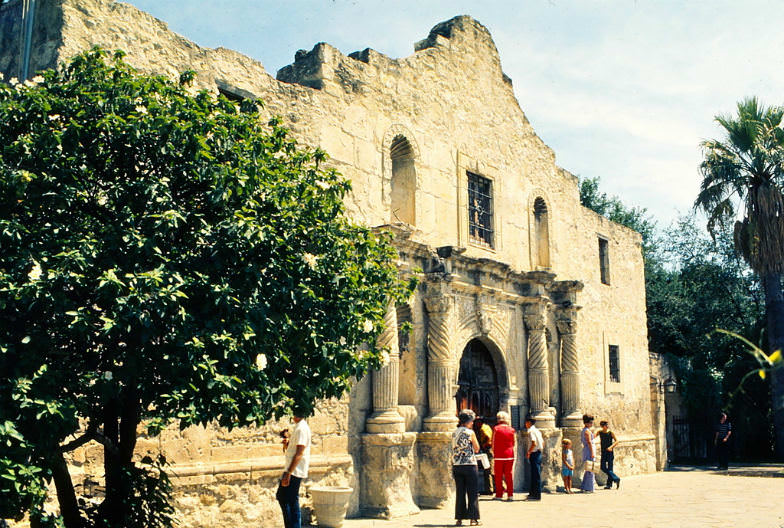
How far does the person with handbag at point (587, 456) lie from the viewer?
1490 cm

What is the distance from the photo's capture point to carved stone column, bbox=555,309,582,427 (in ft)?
53.4

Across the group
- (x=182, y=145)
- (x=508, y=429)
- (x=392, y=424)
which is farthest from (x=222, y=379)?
(x=508, y=429)

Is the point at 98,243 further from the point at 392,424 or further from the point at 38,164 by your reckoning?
the point at 392,424

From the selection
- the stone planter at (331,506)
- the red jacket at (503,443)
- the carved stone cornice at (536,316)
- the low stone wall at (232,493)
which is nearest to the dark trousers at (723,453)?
the carved stone cornice at (536,316)

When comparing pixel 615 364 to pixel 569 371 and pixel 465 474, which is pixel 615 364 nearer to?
pixel 569 371

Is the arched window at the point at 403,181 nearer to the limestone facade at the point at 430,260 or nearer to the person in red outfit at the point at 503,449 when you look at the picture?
the limestone facade at the point at 430,260

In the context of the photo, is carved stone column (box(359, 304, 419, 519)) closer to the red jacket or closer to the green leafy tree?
the red jacket

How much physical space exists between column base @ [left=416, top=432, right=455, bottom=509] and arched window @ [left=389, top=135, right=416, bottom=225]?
3629mm

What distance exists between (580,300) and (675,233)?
16.1 m

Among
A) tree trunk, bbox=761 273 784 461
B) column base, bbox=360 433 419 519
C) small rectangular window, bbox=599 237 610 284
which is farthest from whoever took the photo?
tree trunk, bbox=761 273 784 461

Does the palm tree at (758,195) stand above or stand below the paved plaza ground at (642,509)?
above

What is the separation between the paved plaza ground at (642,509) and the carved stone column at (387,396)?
134 cm

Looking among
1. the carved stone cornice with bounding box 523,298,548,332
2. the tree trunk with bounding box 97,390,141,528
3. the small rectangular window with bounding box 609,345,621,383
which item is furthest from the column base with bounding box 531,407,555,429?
the tree trunk with bounding box 97,390,141,528

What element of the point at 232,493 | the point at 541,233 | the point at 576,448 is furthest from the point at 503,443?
the point at 541,233
